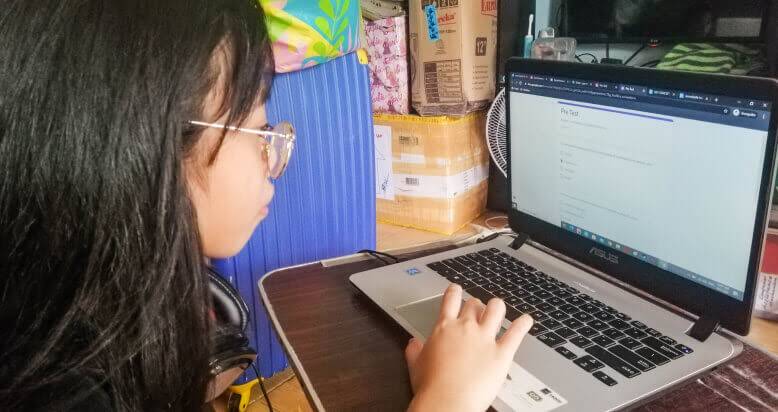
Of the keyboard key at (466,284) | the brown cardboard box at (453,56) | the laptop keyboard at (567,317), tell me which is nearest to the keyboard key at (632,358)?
the laptop keyboard at (567,317)

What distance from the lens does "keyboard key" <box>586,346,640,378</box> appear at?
54 cm

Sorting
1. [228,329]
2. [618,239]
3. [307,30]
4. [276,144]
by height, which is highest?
[307,30]

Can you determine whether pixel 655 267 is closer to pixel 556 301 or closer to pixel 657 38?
pixel 556 301

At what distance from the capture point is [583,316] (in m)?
0.64

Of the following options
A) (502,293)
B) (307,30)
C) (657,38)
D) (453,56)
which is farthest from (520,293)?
(657,38)

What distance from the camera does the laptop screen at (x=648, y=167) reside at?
540 mm

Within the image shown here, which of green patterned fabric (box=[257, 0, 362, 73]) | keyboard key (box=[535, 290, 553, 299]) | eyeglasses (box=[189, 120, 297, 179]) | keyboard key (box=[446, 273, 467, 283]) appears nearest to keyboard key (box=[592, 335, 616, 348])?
keyboard key (box=[535, 290, 553, 299])

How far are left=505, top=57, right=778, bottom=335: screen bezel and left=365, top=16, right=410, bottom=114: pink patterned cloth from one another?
42cm

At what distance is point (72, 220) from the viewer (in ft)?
1.56

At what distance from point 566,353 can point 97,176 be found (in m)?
0.45

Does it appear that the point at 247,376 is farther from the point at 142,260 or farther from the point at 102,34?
the point at 102,34

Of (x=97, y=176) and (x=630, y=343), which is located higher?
(x=97, y=176)

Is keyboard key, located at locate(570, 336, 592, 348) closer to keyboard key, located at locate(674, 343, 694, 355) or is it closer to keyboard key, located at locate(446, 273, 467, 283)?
keyboard key, located at locate(674, 343, 694, 355)

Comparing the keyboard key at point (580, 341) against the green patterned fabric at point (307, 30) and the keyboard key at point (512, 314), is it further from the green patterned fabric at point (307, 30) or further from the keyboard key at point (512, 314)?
the green patterned fabric at point (307, 30)
